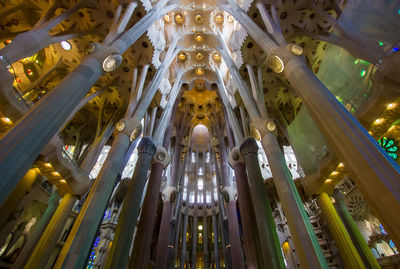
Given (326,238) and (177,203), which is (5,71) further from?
(326,238)

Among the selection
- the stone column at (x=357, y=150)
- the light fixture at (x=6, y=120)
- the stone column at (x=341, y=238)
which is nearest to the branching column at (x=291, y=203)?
the stone column at (x=357, y=150)

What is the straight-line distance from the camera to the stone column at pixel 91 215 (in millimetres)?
5387

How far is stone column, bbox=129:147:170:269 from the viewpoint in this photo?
849 centimetres

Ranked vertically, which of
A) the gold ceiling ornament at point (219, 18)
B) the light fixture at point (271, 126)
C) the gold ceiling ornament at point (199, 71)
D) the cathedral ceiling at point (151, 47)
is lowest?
the light fixture at point (271, 126)

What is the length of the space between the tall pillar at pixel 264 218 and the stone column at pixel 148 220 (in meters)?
5.16

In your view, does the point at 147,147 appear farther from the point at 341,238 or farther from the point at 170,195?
the point at 341,238

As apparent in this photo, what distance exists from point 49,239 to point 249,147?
38.5 ft

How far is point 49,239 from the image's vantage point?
988 centimetres

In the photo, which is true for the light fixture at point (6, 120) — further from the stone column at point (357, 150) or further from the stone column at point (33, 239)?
the stone column at point (357, 150)

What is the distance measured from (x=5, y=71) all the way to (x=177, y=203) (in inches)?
626

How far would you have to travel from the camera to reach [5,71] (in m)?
7.65

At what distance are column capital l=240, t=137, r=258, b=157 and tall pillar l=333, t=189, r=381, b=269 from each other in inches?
255

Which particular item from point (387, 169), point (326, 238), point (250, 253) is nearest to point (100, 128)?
point (250, 253)

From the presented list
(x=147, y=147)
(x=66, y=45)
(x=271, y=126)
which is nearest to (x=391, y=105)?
(x=271, y=126)
